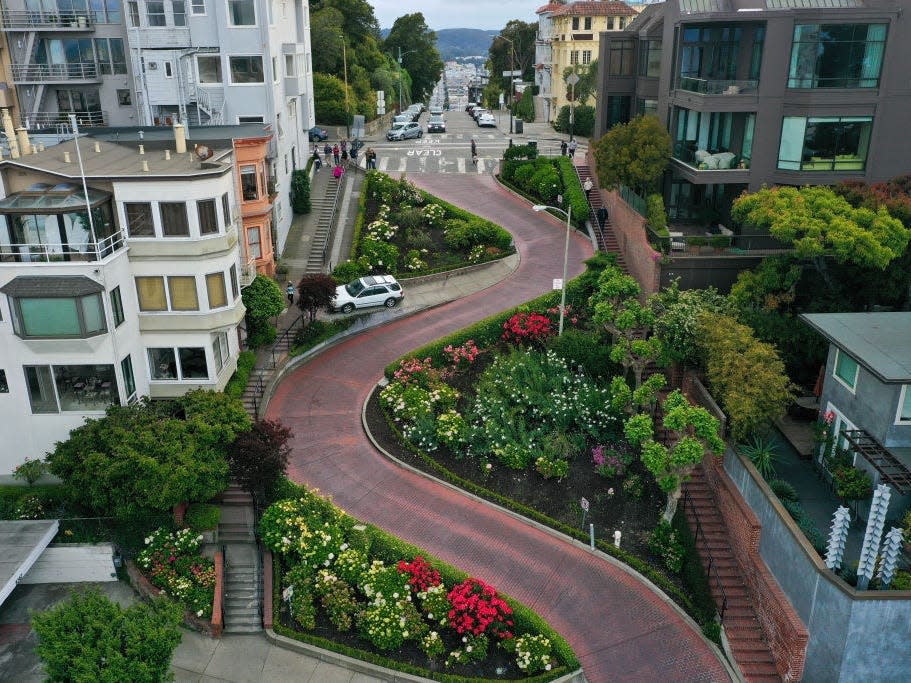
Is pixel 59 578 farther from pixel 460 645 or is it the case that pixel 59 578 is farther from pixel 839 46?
pixel 839 46

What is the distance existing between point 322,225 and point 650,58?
2260 cm

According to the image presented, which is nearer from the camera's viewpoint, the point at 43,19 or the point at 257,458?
the point at 257,458

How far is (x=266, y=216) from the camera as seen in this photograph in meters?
39.8

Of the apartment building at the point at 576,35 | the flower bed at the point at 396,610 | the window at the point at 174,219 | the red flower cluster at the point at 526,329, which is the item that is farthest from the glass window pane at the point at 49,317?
the apartment building at the point at 576,35

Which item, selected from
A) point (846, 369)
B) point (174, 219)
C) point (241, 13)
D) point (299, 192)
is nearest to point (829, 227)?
point (846, 369)

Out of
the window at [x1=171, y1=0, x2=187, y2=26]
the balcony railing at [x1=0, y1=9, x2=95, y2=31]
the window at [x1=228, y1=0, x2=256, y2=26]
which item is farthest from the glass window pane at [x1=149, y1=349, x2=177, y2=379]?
the balcony railing at [x1=0, y1=9, x2=95, y2=31]

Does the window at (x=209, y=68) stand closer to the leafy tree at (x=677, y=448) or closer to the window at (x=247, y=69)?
the window at (x=247, y=69)

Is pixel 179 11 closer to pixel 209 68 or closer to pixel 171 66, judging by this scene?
pixel 171 66

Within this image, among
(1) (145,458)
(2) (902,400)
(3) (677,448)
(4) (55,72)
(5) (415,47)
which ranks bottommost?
(3) (677,448)

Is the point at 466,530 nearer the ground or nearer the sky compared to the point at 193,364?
nearer the ground

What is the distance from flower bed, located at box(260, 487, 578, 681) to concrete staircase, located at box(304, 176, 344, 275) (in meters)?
20.7

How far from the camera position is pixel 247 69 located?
43375 millimetres

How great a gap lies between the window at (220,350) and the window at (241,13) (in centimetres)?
2004

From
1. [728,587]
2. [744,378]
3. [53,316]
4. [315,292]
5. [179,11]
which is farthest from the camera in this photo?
[179,11]
